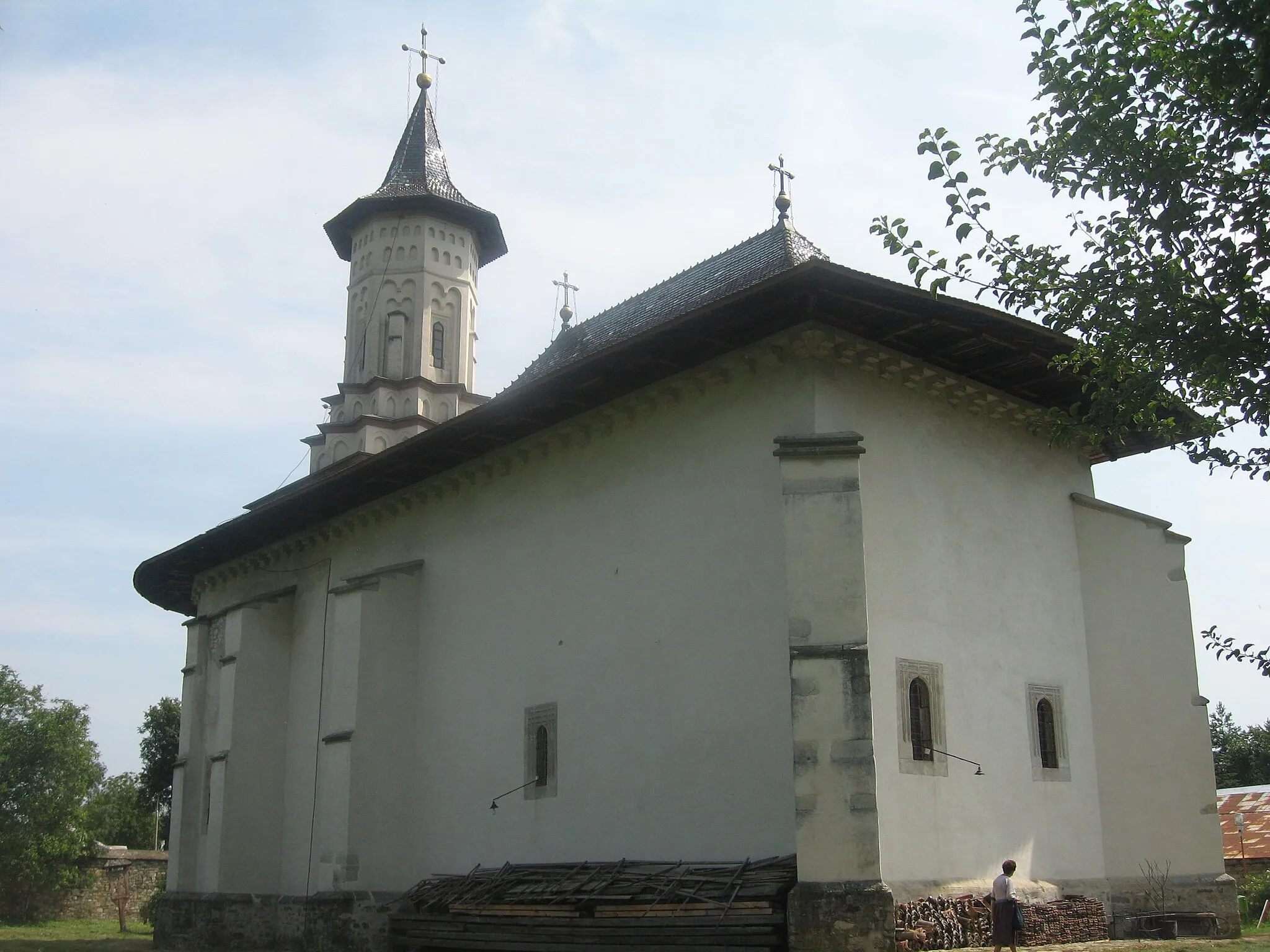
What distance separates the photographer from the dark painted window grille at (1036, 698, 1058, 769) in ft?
46.6

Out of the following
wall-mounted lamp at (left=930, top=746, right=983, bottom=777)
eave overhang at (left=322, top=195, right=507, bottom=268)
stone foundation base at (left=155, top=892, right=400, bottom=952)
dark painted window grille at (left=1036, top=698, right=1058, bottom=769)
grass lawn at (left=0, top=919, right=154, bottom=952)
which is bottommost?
grass lawn at (left=0, top=919, right=154, bottom=952)

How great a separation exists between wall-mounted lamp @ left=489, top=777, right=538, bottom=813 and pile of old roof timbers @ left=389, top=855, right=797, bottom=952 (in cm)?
77

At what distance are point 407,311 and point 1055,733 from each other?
17360 mm

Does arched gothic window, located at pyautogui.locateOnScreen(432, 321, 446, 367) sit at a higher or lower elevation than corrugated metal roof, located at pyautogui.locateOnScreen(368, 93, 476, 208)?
lower

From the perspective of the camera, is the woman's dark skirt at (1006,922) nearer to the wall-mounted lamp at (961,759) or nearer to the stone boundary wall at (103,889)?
the wall-mounted lamp at (961,759)

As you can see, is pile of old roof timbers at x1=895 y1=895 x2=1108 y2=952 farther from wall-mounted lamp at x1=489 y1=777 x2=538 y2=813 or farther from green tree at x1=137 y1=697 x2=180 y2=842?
Result: green tree at x1=137 y1=697 x2=180 y2=842

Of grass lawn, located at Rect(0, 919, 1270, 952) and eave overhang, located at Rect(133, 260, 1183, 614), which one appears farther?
eave overhang, located at Rect(133, 260, 1183, 614)

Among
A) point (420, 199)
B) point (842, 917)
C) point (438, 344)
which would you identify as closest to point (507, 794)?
point (842, 917)

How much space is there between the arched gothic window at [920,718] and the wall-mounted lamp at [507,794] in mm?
4991

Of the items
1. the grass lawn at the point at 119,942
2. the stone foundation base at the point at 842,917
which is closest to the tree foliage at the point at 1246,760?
the grass lawn at the point at 119,942

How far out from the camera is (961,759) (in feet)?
43.1

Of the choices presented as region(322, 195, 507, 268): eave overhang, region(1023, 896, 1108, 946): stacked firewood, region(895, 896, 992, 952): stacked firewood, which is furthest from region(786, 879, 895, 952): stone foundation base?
region(322, 195, 507, 268): eave overhang

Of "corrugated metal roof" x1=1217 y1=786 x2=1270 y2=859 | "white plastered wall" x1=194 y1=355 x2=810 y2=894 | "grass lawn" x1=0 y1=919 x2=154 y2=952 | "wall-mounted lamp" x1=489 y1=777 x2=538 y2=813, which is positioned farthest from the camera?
"corrugated metal roof" x1=1217 y1=786 x2=1270 y2=859

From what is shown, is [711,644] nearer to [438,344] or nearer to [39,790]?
[438,344]
